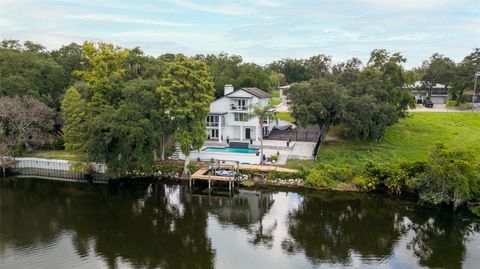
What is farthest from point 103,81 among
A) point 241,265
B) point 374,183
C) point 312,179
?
point 374,183

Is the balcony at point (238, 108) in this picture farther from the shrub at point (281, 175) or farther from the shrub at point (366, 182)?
the shrub at point (366, 182)

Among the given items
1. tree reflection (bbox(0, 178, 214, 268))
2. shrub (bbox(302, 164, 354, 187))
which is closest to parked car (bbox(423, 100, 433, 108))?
shrub (bbox(302, 164, 354, 187))

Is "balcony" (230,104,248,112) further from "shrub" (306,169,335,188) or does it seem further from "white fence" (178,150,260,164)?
"shrub" (306,169,335,188)

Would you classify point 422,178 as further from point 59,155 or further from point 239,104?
point 59,155

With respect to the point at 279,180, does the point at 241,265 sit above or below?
below

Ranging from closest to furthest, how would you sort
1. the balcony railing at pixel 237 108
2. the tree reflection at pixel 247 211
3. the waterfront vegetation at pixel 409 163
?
the tree reflection at pixel 247 211 → the waterfront vegetation at pixel 409 163 → the balcony railing at pixel 237 108

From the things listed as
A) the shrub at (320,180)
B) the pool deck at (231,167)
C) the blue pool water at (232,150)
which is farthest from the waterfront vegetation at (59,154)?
the shrub at (320,180)

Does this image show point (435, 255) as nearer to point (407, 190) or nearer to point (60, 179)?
point (407, 190)
